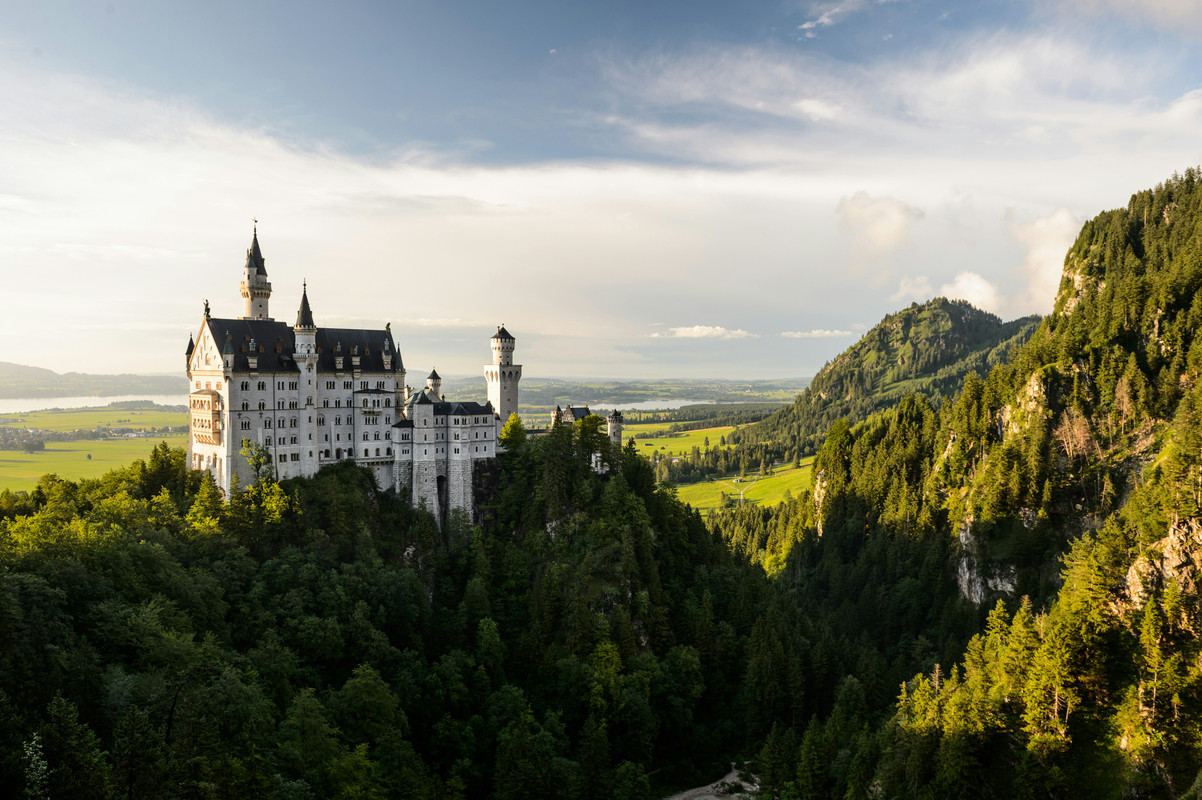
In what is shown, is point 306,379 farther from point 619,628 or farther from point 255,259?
point 619,628

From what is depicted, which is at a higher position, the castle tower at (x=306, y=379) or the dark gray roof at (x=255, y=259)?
the dark gray roof at (x=255, y=259)

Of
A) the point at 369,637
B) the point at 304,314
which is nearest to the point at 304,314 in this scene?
the point at 304,314

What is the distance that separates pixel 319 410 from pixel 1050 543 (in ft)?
331

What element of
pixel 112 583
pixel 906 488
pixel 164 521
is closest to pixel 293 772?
pixel 112 583

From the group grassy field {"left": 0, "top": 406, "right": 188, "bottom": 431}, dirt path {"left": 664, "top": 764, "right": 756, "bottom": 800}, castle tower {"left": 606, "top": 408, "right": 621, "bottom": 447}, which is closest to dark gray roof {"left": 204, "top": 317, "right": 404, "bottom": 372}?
castle tower {"left": 606, "top": 408, "right": 621, "bottom": 447}

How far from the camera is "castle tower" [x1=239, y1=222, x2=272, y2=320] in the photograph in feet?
293

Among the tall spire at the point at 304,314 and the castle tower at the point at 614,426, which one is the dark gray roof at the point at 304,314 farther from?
the castle tower at the point at 614,426

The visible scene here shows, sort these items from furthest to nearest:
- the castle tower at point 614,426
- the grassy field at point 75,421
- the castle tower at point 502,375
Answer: the grassy field at point 75,421 < the castle tower at point 614,426 < the castle tower at point 502,375

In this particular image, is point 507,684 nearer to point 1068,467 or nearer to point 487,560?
point 487,560

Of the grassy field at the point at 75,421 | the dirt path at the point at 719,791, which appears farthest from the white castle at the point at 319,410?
the grassy field at the point at 75,421

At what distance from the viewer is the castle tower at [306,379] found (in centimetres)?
8569

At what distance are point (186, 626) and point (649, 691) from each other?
46.2 metres

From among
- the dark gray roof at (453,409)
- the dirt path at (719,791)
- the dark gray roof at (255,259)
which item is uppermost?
the dark gray roof at (255,259)

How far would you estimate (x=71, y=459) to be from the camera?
124625mm
